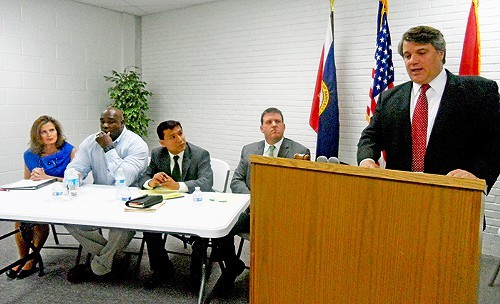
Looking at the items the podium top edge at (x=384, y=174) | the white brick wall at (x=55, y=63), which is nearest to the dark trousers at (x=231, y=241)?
the podium top edge at (x=384, y=174)

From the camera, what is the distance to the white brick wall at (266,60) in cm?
354

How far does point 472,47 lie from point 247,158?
2.03 m

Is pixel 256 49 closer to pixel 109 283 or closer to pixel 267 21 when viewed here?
pixel 267 21

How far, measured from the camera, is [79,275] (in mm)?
2871

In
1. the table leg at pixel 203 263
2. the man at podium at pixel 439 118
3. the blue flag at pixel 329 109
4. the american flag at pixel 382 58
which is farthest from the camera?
the blue flag at pixel 329 109

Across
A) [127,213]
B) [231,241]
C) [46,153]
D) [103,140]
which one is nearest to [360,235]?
[127,213]

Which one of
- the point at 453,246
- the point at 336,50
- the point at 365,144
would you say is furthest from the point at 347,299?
the point at 336,50

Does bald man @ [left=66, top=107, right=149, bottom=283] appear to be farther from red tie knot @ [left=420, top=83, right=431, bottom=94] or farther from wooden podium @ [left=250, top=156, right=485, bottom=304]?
red tie knot @ [left=420, top=83, right=431, bottom=94]

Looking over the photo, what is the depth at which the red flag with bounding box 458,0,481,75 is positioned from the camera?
3156 mm

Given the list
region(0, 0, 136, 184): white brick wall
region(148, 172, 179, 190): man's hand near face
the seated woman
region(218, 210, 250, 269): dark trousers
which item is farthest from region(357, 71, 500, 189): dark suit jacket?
region(0, 0, 136, 184): white brick wall

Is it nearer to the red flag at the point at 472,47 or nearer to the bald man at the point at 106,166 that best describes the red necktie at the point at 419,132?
the red flag at the point at 472,47

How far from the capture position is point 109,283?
112 inches

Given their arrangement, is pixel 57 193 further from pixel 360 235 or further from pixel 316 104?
pixel 316 104

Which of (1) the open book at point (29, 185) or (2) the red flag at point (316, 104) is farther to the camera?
(2) the red flag at point (316, 104)
